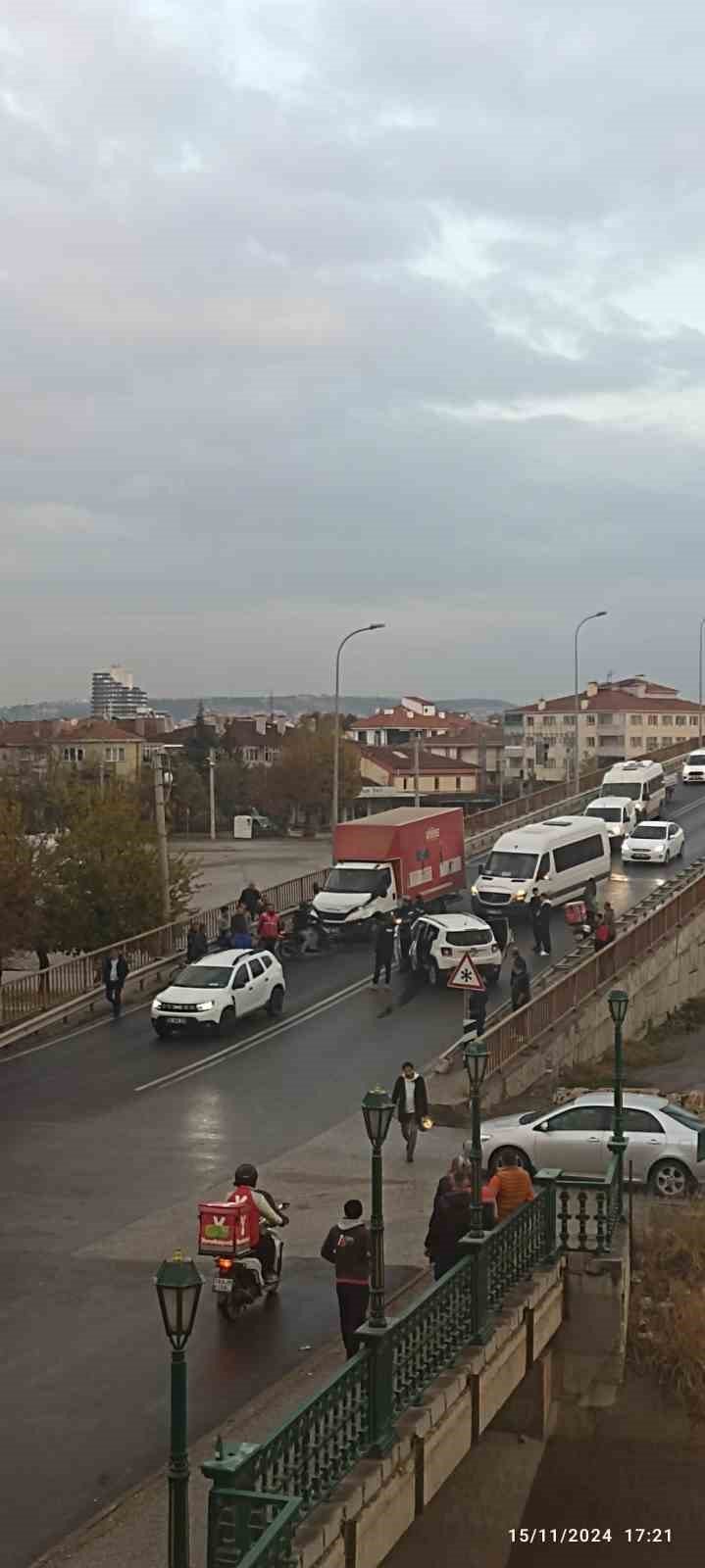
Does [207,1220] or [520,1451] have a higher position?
[207,1220]

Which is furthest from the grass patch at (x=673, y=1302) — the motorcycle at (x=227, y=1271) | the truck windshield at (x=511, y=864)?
the truck windshield at (x=511, y=864)

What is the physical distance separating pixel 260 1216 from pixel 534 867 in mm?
24918

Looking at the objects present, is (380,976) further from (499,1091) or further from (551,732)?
(551,732)

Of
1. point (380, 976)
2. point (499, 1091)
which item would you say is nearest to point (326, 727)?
point (380, 976)

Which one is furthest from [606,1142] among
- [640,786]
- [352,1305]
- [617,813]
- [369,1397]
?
[640,786]

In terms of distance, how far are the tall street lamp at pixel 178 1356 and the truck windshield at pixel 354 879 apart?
29.0 metres

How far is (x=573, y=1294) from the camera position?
14.6m

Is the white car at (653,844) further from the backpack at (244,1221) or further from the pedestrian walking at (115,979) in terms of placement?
the backpack at (244,1221)

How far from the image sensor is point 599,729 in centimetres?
14288

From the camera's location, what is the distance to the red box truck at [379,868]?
36.3 meters

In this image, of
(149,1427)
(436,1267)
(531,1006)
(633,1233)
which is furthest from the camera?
(531,1006)

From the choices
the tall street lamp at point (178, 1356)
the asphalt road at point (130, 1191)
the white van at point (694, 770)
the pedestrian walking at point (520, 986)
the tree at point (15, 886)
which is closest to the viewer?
the tall street lamp at point (178, 1356)

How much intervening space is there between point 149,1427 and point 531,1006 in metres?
15.5

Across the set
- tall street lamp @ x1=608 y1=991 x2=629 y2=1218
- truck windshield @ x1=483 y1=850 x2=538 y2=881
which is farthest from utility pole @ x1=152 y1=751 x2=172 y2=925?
tall street lamp @ x1=608 y1=991 x2=629 y2=1218
